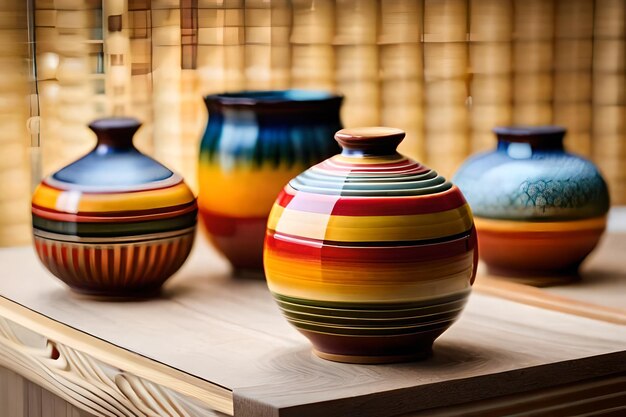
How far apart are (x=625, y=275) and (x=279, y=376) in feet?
1.63

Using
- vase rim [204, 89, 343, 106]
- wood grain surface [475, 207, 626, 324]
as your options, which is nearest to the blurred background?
vase rim [204, 89, 343, 106]

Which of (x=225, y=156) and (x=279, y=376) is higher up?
(x=225, y=156)

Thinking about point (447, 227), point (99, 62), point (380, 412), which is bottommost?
point (380, 412)

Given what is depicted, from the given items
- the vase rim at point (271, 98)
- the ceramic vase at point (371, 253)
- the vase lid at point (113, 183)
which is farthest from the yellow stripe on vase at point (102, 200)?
the ceramic vase at point (371, 253)

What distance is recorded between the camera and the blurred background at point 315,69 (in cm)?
147

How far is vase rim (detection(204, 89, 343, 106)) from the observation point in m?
1.13

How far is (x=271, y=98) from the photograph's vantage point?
120cm

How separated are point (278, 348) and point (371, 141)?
0.61ft

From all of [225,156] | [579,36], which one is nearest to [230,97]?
[225,156]

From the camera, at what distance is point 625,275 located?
1.17 m

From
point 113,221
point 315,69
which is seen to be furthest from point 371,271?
point 315,69

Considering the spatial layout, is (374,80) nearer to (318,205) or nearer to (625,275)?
(625,275)

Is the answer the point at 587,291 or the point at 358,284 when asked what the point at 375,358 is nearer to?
the point at 358,284

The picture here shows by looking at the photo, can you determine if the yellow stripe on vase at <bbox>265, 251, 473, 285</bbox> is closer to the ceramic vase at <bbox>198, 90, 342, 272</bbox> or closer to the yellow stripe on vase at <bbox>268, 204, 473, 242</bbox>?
the yellow stripe on vase at <bbox>268, 204, 473, 242</bbox>
